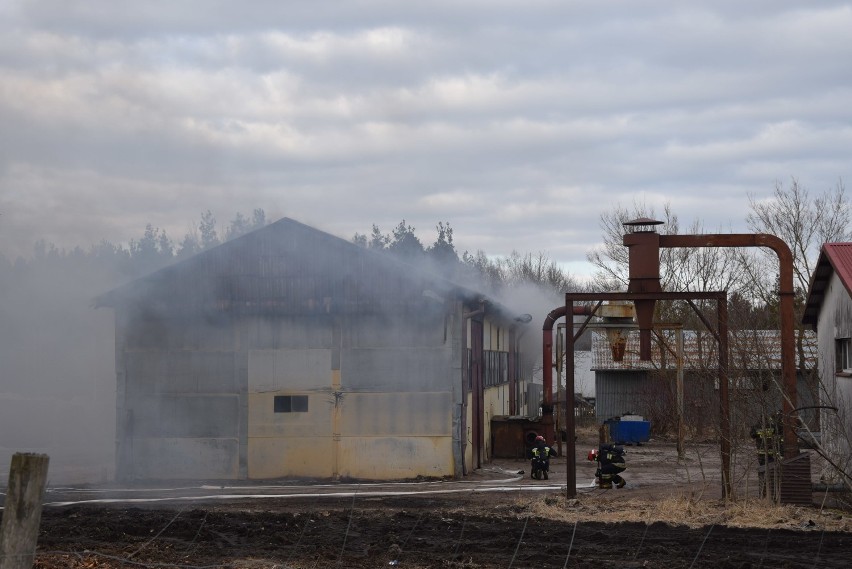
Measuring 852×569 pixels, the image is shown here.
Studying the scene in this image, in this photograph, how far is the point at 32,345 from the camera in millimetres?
24875

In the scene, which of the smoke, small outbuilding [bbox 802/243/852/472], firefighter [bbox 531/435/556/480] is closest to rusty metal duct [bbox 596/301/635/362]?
small outbuilding [bbox 802/243/852/472]

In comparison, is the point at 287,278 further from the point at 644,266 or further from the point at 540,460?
the point at 644,266

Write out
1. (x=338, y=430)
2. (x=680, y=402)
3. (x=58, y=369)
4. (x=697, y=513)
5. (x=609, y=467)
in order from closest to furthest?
(x=697, y=513)
(x=609, y=467)
(x=338, y=430)
(x=680, y=402)
(x=58, y=369)

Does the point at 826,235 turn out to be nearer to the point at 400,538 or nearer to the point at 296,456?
the point at 296,456

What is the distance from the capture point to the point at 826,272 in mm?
18984

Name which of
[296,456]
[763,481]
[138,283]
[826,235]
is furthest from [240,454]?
[826,235]

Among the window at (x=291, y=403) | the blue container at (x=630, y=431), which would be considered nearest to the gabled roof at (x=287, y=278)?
the window at (x=291, y=403)

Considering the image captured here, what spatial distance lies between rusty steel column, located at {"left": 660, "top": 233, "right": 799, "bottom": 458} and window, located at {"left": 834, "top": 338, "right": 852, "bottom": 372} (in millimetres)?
1846

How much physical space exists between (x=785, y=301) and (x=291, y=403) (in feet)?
34.2

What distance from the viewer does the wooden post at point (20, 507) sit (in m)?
6.37

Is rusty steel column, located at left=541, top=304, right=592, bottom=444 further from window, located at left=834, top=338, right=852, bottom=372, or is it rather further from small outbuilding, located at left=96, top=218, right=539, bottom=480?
window, located at left=834, top=338, right=852, bottom=372

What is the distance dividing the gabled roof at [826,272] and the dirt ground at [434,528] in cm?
398

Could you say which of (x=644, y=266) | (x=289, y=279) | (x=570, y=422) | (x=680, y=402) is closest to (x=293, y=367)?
(x=289, y=279)

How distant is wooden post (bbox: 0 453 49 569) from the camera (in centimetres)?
637
